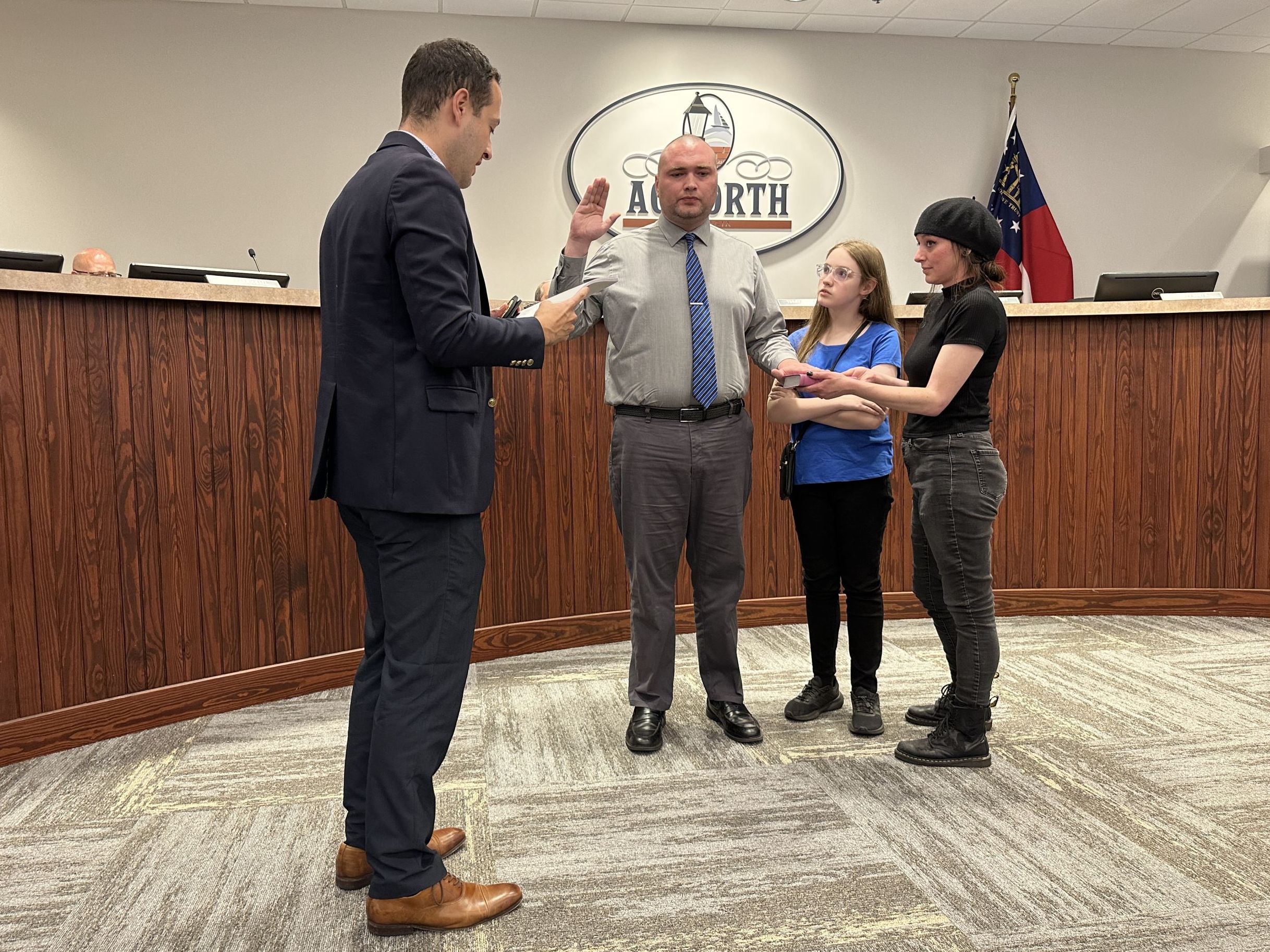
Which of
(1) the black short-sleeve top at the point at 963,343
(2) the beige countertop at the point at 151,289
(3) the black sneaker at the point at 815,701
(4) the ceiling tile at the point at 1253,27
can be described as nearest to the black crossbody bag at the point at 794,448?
(1) the black short-sleeve top at the point at 963,343

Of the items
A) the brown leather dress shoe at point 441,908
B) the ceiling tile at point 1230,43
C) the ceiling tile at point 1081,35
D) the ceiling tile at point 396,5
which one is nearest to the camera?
the brown leather dress shoe at point 441,908

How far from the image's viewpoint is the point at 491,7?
5250 mm

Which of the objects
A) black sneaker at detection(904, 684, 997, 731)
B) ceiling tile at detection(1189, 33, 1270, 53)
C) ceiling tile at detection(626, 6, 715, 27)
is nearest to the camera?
black sneaker at detection(904, 684, 997, 731)

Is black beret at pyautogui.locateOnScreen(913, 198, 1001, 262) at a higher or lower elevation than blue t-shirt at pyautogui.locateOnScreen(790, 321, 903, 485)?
higher

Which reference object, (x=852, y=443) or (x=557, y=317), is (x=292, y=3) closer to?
(x=852, y=443)

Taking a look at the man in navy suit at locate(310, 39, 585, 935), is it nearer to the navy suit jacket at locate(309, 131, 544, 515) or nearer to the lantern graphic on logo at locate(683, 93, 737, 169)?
the navy suit jacket at locate(309, 131, 544, 515)

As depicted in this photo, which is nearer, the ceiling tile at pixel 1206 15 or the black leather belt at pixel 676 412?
the black leather belt at pixel 676 412

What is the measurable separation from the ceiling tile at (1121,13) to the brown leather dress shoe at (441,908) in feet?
19.1

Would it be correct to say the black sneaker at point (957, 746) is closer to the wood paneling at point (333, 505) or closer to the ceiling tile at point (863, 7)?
the wood paneling at point (333, 505)

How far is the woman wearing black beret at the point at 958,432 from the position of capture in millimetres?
2213

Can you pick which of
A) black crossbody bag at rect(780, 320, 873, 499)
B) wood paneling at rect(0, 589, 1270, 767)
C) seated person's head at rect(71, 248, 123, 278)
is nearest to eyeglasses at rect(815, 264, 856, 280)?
black crossbody bag at rect(780, 320, 873, 499)

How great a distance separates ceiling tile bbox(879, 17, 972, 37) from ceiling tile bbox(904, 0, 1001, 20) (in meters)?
0.04

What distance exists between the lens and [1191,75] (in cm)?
608

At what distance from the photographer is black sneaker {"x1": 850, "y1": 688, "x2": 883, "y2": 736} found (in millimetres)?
2574
